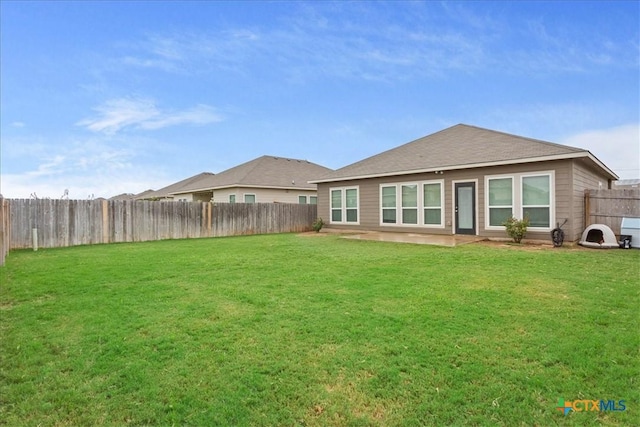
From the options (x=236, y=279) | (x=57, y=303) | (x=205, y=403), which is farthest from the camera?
(x=236, y=279)

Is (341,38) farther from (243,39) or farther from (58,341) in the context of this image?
(58,341)

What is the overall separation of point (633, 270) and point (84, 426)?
847 centimetres

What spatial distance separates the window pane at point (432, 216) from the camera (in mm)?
13367

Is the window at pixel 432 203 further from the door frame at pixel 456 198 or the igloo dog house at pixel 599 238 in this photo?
the igloo dog house at pixel 599 238

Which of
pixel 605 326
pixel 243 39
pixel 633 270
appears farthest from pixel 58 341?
pixel 243 39

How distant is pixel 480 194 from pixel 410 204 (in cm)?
282

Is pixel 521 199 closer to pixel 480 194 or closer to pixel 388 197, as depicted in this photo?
pixel 480 194

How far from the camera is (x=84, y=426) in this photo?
2219 mm

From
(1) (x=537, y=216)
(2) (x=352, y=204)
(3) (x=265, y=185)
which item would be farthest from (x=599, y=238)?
(3) (x=265, y=185)

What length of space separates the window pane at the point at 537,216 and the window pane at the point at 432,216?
299 centimetres

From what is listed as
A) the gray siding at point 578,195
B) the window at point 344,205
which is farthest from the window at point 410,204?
the gray siding at point 578,195

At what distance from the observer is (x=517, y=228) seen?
1052 centimetres

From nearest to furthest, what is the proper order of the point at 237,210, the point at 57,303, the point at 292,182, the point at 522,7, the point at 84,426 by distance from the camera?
the point at 84,426 → the point at 57,303 → the point at 522,7 → the point at 237,210 → the point at 292,182

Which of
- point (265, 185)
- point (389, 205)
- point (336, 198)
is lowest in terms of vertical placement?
point (389, 205)
